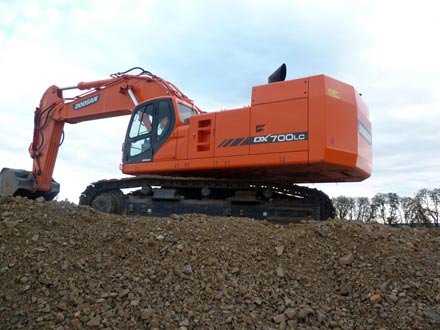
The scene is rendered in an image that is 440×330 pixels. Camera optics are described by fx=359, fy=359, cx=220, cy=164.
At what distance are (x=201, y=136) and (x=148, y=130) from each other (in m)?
1.57

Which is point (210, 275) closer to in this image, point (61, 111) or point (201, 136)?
point (201, 136)

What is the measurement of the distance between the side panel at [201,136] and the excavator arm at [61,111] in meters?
2.08

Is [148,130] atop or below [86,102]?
below

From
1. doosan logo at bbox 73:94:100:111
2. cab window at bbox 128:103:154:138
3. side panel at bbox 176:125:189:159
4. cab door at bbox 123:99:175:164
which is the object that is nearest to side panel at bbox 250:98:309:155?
side panel at bbox 176:125:189:159

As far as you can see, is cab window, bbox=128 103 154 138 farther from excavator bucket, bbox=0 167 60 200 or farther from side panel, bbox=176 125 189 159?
excavator bucket, bbox=0 167 60 200

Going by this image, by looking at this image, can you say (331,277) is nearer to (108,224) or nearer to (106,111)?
(108,224)

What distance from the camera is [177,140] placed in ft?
24.7

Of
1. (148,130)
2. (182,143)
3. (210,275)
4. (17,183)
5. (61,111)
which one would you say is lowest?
(210,275)

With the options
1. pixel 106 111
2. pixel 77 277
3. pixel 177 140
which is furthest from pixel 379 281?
pixel 106 111

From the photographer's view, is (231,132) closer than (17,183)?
Yes

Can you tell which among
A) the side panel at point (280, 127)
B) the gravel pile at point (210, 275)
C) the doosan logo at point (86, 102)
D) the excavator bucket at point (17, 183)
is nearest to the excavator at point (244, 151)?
the side panel at point (280, 127)

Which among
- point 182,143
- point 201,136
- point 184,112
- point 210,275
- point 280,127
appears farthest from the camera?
point 184,112

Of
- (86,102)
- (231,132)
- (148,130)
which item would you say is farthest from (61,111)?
(231,132)

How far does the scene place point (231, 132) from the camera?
678cm
